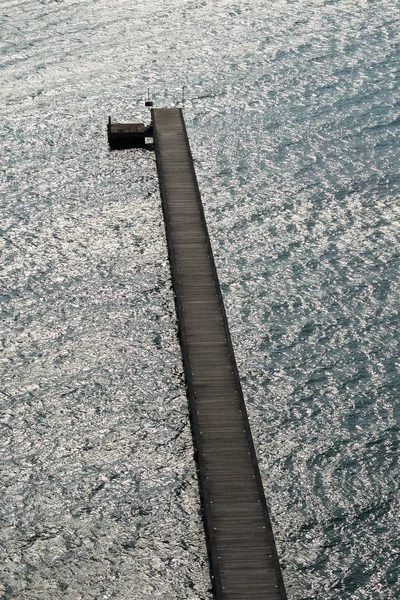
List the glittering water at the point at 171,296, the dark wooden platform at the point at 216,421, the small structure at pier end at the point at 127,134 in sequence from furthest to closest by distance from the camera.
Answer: the small structure at pier end at the point at 127,134 < the glittering water at the point at 171,296 < the dark wooden platform at the point at 216,421

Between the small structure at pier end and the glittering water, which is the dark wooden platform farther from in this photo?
the small structure at pier end

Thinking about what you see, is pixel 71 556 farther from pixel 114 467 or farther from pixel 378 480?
pixel 378 480

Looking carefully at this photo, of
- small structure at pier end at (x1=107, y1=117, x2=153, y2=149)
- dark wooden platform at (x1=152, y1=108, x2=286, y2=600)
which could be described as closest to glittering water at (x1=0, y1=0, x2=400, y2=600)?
small structure at pier end at (x1=107, y1=117, x2=153, y2=149)

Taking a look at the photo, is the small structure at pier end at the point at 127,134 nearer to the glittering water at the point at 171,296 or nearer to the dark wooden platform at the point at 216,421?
the glittering water at the point at 171,296

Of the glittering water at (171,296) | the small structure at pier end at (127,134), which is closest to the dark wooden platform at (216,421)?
the glittering water at (171,296)

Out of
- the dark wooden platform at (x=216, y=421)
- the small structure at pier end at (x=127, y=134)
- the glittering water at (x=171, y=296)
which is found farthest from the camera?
the small structure at pier end at (x=127, y=134)

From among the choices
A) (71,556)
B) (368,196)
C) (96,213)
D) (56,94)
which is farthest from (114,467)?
(56,94)

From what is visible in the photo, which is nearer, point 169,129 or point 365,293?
point 365,293
